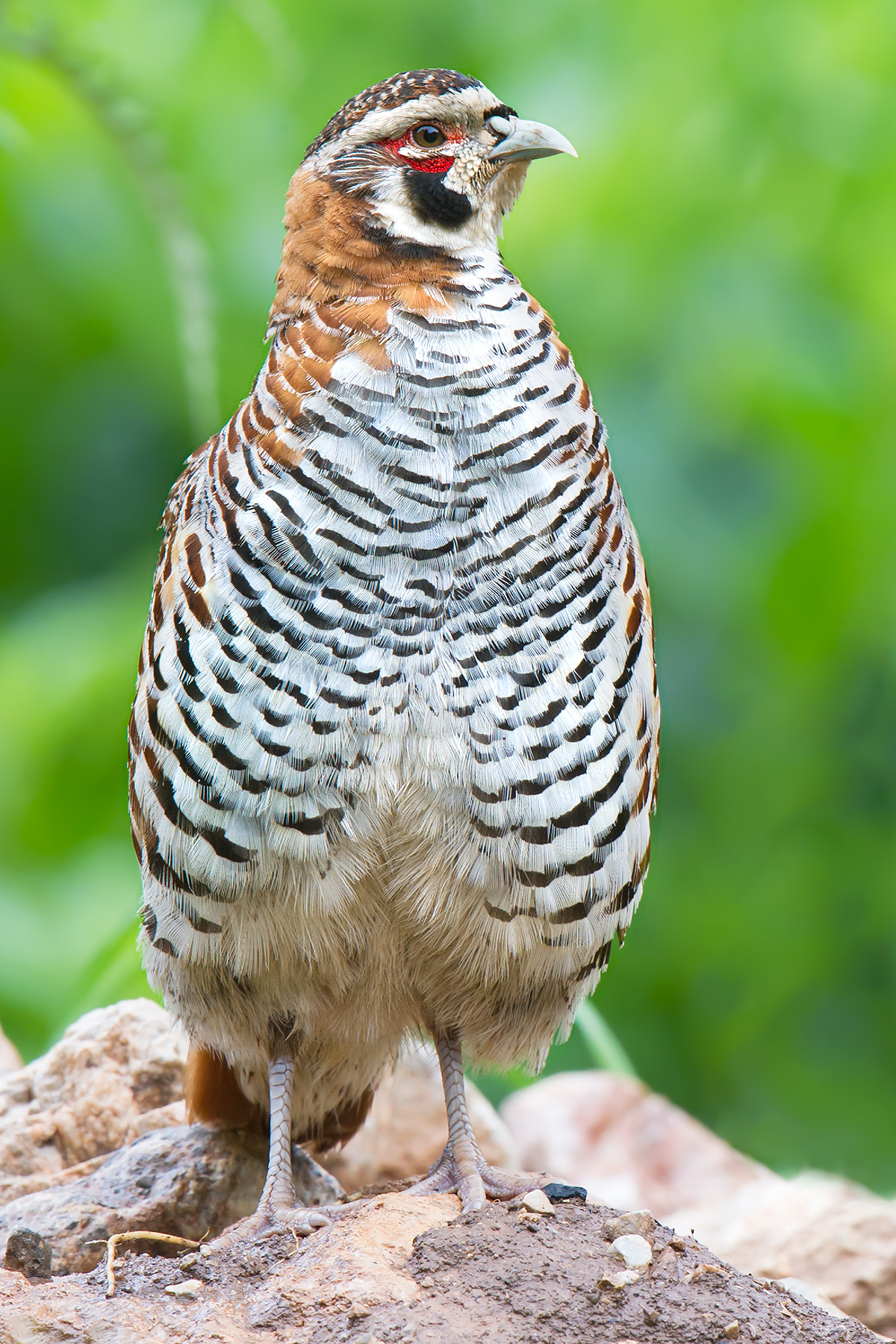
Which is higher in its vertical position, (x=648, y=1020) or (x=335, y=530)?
(x=335, y=530)

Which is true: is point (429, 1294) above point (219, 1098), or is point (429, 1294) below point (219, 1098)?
below

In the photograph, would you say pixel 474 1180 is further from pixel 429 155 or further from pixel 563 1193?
pixel 429 155

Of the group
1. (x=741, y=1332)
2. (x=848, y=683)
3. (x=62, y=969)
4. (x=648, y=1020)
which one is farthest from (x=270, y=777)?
(x=848, y=683)

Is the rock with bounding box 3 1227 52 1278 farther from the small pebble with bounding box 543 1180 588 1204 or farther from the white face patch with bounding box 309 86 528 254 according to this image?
the white face patch with bounding box 309 86 528 254

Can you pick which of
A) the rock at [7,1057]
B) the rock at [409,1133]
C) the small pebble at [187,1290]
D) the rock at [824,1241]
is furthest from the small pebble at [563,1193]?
the rock at [7,1057]

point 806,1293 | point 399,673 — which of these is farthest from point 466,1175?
point 399,673

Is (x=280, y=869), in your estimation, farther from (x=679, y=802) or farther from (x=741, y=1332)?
(x=679, y=802)
